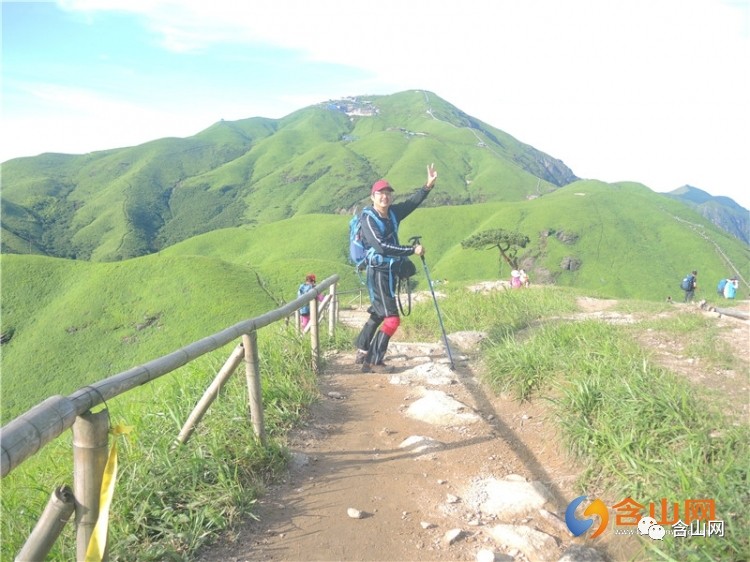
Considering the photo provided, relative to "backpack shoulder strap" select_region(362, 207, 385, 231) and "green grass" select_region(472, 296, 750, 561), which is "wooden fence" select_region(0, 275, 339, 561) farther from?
"backpack shoulder strap" select_region(362, 207, 385, 231)

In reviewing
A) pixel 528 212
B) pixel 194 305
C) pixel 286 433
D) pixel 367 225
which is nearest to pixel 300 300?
pixel 367 225

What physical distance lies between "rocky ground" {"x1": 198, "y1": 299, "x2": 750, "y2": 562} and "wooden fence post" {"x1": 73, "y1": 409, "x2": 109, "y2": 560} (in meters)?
1.07

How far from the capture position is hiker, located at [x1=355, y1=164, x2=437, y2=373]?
7.23 metres

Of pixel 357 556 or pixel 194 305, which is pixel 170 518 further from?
pixel 194 305

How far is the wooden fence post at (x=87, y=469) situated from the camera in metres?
2.82

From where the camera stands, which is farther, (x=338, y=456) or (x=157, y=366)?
(x=338, y=456)

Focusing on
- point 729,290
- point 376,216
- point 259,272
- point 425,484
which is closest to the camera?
point 425,484

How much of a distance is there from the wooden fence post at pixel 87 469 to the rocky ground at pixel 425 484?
107cm

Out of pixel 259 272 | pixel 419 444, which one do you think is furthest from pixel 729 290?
pixel 259 272

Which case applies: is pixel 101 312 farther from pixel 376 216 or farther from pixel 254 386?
pixel 254 386

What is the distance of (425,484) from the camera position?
4.73 meters

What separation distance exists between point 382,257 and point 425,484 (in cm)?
342

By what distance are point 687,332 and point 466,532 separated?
5725 mm

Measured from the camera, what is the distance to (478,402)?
6898 millimetres
